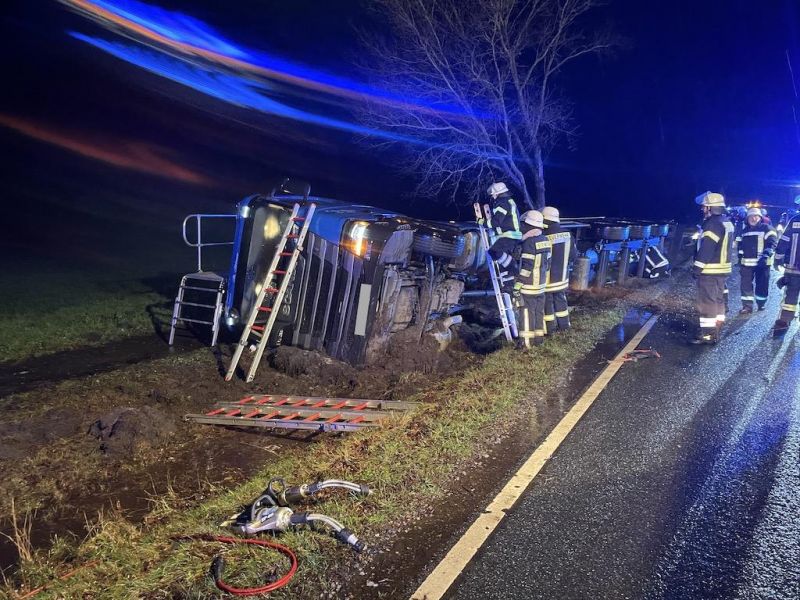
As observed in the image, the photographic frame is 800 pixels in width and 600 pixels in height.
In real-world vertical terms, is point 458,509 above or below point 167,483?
above

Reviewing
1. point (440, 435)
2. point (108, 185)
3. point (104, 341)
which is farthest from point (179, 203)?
point (440, 435)

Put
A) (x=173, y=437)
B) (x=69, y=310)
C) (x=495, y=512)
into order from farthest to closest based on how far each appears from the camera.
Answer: (x=69, y=310) → (x=173, y=437) → (x=495, y=512)

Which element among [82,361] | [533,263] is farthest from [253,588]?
[533,263]

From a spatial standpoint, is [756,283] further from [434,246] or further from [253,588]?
[253,588]

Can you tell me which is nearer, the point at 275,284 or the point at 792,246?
the point at 275,284

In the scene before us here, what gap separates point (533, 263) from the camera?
705 centimetres

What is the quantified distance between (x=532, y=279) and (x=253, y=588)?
17.3ft

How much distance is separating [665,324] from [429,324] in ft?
12.6

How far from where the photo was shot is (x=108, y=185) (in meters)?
27.1

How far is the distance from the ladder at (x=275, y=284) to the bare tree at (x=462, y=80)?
7528mm

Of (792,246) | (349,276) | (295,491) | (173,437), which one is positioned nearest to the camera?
(295,491)

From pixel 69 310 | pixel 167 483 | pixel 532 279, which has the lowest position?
pixel 167 483

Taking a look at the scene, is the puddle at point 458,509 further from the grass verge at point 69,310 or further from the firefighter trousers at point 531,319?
the grass verge at point 69,310

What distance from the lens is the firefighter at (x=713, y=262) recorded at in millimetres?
7441
